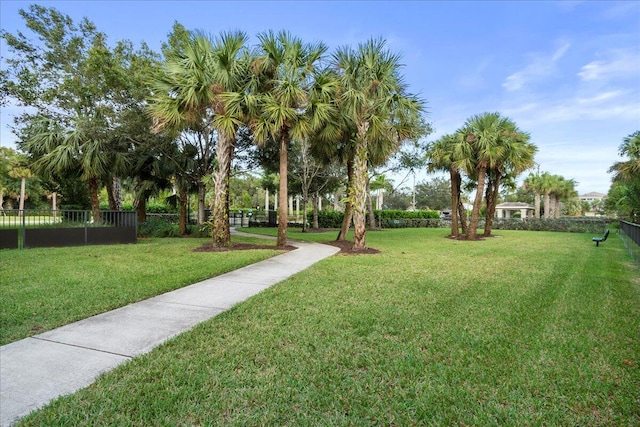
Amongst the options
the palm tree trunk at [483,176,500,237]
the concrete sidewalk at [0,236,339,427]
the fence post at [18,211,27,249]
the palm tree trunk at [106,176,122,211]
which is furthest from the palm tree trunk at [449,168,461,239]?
the fence post at [18,211,27,249]

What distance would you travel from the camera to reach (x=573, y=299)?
5.53 metres

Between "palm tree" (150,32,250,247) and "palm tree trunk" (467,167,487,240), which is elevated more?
"palm tree" (150,32,250,247)

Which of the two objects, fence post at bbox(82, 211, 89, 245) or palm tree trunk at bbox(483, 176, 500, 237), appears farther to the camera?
palm tree trunk at bbox(483, 176, 500, 237)

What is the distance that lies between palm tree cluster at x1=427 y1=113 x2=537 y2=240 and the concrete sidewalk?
14027mm

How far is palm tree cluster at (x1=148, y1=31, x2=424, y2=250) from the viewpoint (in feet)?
33.2

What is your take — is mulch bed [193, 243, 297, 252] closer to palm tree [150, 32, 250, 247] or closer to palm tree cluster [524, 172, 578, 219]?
palm tree [150, 32, 250, 247]

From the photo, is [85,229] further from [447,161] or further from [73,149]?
[447,161]

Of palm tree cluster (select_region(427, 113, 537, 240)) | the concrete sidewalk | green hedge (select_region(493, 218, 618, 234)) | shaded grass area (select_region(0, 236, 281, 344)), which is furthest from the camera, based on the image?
green hedge (select_region(493, 218, 618, 234))

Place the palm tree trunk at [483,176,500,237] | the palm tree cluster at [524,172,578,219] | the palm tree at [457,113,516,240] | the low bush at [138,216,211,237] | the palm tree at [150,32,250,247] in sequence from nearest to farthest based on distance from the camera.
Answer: the palm tree at [150,32,250,247] < the low bush at [138,216,211,237] < the palm tree at [457,113,516,240] < the palm tree trunk at [483,176,500,237] < the palm tree cluster at [524,172,578,219]

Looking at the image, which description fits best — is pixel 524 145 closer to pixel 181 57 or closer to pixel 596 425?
pixel 181 57

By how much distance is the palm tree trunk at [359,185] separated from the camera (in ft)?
36.3

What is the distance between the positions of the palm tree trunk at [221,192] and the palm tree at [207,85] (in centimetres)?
3

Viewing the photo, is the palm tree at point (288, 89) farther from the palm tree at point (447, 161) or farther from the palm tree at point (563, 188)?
the palm tree at point (563, 188)

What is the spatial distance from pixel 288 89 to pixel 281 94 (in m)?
0.27
